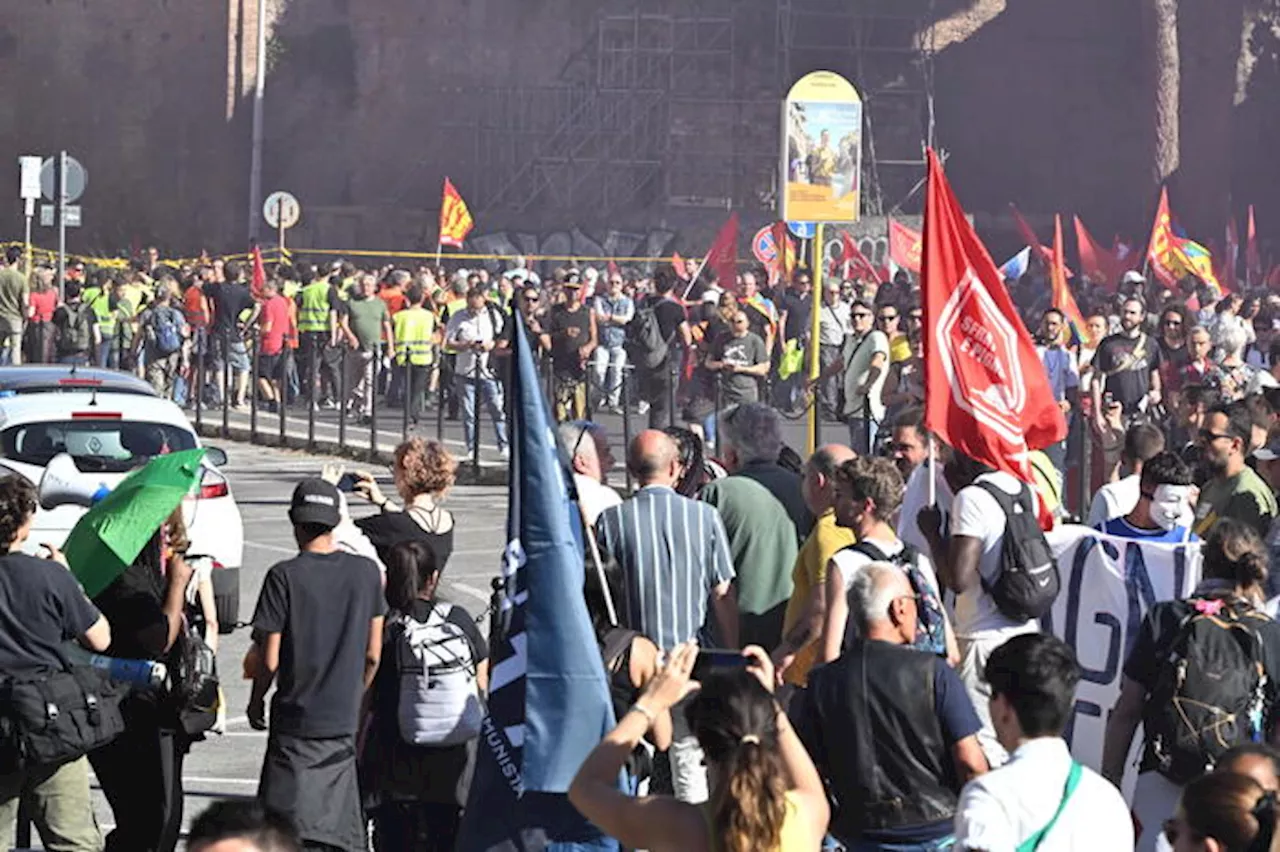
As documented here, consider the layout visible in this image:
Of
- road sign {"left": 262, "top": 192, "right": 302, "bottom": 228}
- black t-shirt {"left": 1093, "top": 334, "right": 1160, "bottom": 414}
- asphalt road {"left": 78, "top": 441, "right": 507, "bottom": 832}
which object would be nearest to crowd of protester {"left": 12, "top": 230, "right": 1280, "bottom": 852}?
asphalt road {"left": 78, "top": 441, "right": 507, "bottom": 832}

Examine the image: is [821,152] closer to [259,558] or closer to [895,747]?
[259,558]

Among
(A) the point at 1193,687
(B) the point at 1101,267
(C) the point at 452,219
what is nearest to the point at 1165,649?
(A) the point at 1193,687

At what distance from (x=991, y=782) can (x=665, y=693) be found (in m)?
0.69

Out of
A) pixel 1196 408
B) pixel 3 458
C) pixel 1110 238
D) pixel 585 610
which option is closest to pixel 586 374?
pixel 3 458

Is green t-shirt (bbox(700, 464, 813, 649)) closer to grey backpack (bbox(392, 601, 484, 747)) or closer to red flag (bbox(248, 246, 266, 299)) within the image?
grey backpack (bbox(392, 601, 484, 747))

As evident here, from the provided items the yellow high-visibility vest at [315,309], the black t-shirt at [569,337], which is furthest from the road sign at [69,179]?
the black t-shirt at [569,337]

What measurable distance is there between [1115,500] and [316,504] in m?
3.51

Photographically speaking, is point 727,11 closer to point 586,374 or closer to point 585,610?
point 586,374

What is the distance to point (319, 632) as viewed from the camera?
7.83 metres

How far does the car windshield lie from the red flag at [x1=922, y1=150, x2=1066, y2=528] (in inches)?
243

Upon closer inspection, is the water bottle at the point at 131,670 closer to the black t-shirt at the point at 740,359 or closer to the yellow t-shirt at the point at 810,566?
the yellow t-shirt at the point at 810,566

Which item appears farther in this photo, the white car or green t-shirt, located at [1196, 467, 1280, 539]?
the white car

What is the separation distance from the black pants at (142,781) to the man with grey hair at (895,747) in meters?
2.63

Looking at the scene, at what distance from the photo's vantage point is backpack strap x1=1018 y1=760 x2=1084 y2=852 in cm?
559
